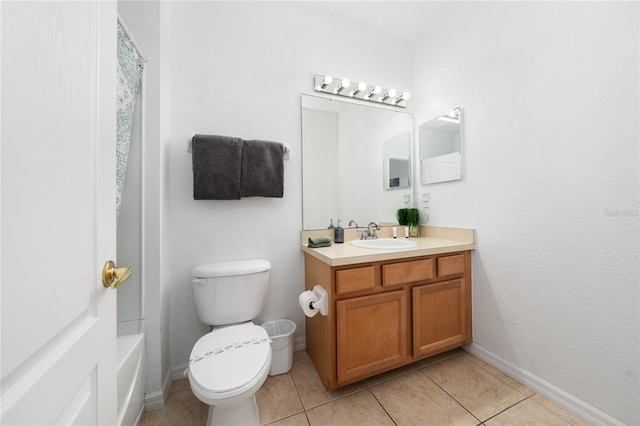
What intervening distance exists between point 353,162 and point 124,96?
1.48 meters

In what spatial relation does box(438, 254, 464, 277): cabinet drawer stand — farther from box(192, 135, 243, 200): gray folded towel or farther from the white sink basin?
box(192, 135, 243, 200): gray folded towel

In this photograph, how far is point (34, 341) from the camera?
36 cm

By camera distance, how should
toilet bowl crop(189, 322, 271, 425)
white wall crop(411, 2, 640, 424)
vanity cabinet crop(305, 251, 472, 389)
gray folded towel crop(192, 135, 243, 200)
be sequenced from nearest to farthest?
toilet bowl crop(189, 322, 271, 425), white wall crop(411, 2, 640, 424), vanity cabinet crop(305, 251, 472, 389), gray folded towel crop(192, 135, 243, 200)

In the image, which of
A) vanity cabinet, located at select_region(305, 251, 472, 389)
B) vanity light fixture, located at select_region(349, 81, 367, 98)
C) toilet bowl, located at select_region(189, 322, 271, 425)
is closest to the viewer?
toilet bowl, located at select_region(189, 322, 271, 425)

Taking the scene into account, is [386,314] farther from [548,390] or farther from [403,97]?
[403,97]

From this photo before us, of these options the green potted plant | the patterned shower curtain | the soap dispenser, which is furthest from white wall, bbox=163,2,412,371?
the green potted plant

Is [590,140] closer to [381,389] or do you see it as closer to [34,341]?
[381,389]

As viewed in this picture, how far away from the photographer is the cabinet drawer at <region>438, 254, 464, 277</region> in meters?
1.55

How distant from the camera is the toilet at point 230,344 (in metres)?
0.94

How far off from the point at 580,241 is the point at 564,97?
29.6 inches

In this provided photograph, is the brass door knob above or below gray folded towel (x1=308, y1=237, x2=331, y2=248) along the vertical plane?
above

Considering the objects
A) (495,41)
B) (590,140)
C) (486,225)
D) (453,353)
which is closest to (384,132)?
(495,41)

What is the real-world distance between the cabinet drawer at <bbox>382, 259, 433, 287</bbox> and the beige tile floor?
0.63 meters

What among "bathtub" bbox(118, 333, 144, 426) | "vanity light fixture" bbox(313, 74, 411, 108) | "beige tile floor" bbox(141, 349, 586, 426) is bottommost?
"beige tile floor" bbox(141, 349, 586, 426)
